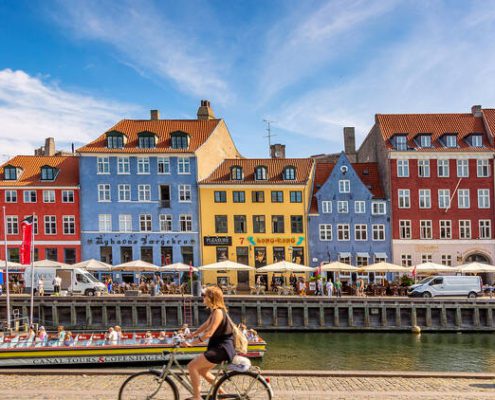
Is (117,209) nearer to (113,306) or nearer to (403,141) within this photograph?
(113,306)

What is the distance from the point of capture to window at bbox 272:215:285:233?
4219 centimetres

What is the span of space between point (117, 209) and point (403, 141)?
24.8 meters

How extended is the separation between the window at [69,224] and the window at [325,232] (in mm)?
20760

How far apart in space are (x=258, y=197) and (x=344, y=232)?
7.72 meters

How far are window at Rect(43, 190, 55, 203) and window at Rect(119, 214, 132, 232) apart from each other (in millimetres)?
6039

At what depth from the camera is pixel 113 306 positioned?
32344 mm

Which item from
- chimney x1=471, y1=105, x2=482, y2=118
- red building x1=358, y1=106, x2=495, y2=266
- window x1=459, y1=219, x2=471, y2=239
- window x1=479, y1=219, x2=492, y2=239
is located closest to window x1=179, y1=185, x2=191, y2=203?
red building x1=358, y1=106, x2=495, y2=266

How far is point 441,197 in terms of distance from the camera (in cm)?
4250

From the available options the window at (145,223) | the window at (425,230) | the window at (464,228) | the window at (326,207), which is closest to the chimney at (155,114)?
the window at (145,223)

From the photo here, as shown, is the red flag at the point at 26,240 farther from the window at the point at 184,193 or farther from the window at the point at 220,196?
the window at the point at 220,196

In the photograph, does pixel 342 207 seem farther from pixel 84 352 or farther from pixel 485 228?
pixel 84 352

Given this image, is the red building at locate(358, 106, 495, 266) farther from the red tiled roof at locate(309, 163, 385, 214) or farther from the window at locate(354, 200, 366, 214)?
the window at locate(354, 200, 366, 214)

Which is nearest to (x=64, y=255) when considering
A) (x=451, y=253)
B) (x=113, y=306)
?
(x=113, y=306)

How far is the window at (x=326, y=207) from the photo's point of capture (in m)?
42.5
